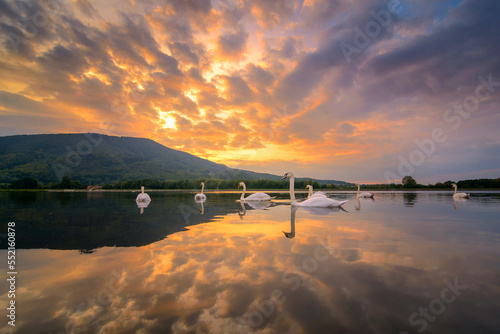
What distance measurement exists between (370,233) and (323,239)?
8.01 ft

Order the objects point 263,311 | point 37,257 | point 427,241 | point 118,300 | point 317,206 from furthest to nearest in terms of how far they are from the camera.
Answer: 1. point 317,206
2. point 427,241
3. point 37,257
4. point 118,300
5. point 263,311

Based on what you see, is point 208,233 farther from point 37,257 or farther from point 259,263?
point 37,257

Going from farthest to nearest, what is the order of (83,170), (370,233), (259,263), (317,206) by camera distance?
(83,170), (317,206), (370,233), (259,263)

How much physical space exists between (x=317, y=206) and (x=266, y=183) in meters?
73.5

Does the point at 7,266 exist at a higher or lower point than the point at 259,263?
lower

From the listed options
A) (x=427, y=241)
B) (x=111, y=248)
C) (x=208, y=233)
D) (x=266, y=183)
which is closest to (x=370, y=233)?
(x=427, y=241)

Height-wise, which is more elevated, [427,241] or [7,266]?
[427,241]

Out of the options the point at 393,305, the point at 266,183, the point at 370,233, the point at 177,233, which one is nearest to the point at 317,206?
the point at 370,233

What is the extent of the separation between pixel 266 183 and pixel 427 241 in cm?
8414

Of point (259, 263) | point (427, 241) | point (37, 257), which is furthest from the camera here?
point (427, 241)

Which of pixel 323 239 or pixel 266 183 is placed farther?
pixel 266 183

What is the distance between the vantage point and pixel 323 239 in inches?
309

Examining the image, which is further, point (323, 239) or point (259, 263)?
point (323, 239)

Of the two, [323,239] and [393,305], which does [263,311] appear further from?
[323,239]
